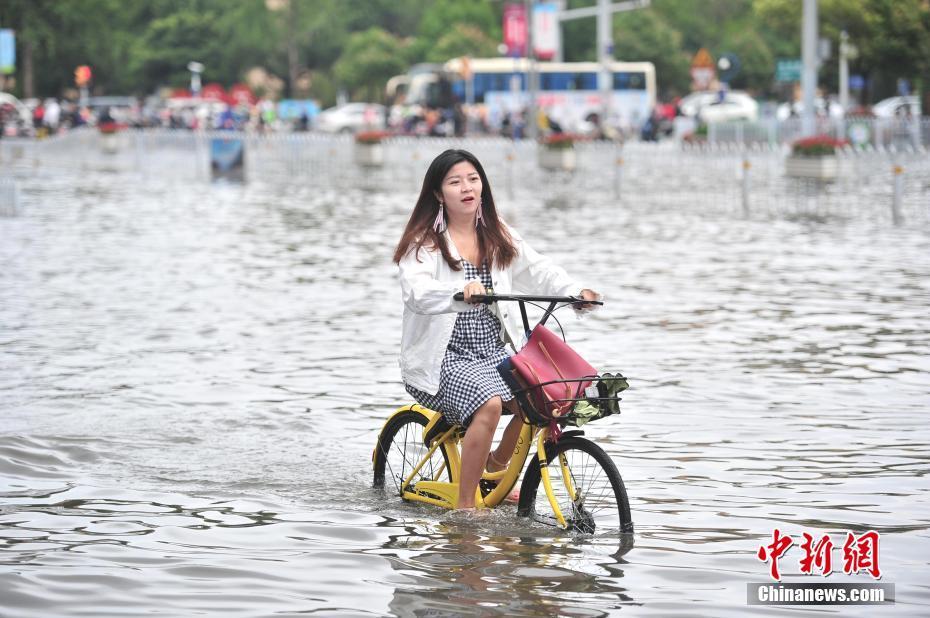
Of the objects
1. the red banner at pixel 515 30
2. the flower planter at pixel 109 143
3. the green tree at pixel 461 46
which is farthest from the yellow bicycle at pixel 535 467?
the green tree at pixel 461 46

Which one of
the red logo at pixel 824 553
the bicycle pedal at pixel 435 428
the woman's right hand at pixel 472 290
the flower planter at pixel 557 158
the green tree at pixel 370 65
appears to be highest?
the green tree at pixel 370 65

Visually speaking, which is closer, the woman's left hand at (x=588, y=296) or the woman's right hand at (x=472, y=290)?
the woman's right hand at (x=472, y=290)

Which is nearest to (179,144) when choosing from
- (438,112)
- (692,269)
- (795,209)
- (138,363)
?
(438,112)

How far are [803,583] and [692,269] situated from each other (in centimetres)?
1135

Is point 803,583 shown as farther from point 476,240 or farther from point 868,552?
point 476,240

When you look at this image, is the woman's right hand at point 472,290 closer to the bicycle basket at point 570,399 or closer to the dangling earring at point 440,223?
the bicycle basket at point 570,399

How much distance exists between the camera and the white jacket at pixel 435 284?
21.0 ft

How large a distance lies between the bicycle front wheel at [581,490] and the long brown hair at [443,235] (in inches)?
32.5

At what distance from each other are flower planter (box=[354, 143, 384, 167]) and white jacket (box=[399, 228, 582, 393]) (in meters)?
34.2

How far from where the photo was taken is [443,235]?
6605 millimetres

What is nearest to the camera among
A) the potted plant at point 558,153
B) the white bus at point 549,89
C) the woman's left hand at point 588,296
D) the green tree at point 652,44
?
the woman's left hand at point 588,296

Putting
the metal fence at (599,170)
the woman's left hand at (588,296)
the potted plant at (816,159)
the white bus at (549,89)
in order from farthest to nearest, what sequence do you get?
the white bus at (549,89), the potted plant at (816,159), the metal fence at (599,170), the woman's left hand at (588,296)

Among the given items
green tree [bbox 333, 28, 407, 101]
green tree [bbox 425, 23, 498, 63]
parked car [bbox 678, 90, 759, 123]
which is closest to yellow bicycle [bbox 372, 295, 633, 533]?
parked car [bbox 678, 90, 759, 123]

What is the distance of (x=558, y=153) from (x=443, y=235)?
1166 inches
